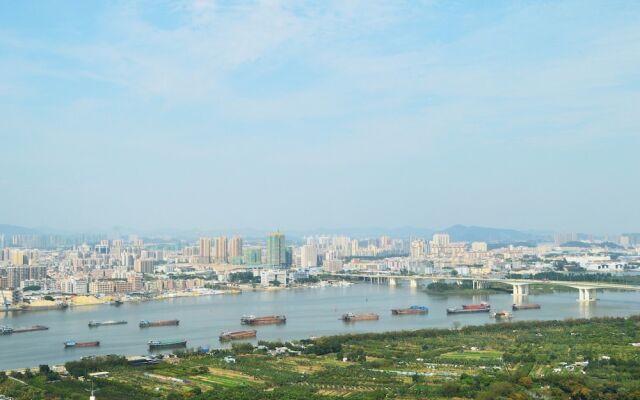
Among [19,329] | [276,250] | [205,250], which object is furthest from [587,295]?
[205,250]

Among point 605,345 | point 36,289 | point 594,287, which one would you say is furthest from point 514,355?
point 36,289

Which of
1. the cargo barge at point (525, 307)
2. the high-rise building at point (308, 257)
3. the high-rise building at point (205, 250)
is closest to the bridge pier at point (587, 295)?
the cargo barge at point (525, 307)

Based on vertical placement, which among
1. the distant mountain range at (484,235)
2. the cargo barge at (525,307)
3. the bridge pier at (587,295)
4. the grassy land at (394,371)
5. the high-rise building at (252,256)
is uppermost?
the distant mountain range at (484,235)

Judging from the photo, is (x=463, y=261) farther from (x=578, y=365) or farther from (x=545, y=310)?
(x=578, y=365)

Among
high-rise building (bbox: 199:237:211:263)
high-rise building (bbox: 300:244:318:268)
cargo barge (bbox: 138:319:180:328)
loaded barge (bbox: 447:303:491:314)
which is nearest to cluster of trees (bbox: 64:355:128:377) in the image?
cargo barge (bbox: 138:319:180:328)

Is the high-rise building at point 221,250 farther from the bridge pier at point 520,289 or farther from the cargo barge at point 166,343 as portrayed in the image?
the cargo barge at point 166,343

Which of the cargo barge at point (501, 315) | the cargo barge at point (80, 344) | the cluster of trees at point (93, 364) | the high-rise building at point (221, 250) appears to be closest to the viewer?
the cluster of trees at point (93, 364)

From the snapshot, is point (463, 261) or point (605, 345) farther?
point (463, 261)
